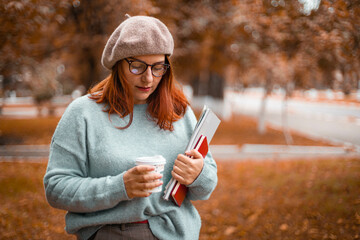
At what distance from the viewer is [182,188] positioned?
1.67 meters

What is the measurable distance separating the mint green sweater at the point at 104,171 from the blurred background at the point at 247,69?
1.01 metres

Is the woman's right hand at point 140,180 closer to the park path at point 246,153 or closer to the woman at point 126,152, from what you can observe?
the woman at point 126,152

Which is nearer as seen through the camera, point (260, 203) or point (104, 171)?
point (104, 171)

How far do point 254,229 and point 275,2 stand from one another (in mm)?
3742

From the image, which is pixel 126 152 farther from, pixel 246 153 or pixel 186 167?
pixel 246 153

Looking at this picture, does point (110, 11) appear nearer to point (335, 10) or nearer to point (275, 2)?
point (275, 2)

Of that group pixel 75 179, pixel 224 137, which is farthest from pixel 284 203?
pixel 224 137

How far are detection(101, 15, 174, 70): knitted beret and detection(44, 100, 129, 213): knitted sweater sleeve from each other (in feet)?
1.25

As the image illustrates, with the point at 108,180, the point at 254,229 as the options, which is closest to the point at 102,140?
the point at 108,180

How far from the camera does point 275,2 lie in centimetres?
518

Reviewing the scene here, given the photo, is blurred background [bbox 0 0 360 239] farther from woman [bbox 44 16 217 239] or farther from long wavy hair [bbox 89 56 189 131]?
woman [bbox 44 16 217 239]

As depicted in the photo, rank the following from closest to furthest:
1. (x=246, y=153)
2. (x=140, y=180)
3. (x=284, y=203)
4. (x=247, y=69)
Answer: (x=140, y=180) → (x=284, y=203) → (x=246, y=153) → (x=247, y=69)

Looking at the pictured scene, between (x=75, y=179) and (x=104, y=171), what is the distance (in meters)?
0.15

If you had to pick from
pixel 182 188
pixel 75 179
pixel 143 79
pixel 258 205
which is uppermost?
pixel 143 79
